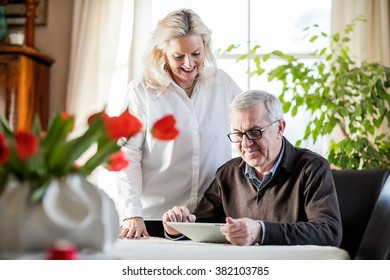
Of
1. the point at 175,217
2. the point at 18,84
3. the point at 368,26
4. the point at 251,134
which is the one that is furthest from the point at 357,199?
the point at 18,84

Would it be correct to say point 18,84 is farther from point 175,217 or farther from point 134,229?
point 175,217

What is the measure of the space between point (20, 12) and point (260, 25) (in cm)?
143

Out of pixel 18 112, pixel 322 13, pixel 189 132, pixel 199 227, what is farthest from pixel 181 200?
pixel 322 13

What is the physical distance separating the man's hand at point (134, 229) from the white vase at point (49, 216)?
4.13ft

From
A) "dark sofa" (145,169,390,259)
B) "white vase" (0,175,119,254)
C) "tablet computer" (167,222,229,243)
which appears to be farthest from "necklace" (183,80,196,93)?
"white vase" (0,175,119,254)

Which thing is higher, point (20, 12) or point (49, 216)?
point (20, 12)

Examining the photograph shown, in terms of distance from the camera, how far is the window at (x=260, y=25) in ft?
13.6

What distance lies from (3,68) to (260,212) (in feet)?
7.53

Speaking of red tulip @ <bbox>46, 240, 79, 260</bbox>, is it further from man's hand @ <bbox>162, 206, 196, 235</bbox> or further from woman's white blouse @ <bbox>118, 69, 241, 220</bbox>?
woman's white blouse @ <bbox>118, 69, 241, 220</bbox>

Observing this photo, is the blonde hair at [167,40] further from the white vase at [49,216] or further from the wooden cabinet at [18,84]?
the wooden cabinet at [18,84]

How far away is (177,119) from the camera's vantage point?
95.6 inches

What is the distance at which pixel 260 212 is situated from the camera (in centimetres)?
205

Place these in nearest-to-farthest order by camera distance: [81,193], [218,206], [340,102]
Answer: [81,193], [218,206], [340,102]
